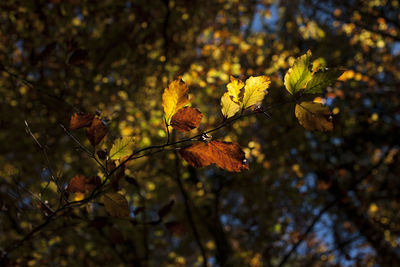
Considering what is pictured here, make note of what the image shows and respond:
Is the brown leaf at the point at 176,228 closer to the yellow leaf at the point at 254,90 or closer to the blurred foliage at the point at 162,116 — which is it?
the blurred foliage at the point at 162,116

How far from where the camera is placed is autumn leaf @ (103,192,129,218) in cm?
102

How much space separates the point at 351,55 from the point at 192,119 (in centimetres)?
1031

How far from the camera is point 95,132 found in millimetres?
994

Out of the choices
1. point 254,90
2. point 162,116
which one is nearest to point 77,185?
point 254,90

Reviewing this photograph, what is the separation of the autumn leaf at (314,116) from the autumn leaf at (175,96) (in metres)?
0.39

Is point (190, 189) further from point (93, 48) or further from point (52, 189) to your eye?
point (52, 189)

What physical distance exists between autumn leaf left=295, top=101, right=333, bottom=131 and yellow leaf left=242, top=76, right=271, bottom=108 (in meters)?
0.13

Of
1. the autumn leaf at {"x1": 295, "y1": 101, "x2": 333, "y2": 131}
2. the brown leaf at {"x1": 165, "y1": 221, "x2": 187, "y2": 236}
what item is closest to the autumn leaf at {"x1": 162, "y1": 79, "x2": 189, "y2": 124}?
the autumn leaf at {"x1": 295, "y1": 101, "x2": 333, "y2": 131}

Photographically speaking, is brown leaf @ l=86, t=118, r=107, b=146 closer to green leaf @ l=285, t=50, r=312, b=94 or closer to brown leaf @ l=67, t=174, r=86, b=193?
brown leaf @ l=67, t=174, r=86, b=193

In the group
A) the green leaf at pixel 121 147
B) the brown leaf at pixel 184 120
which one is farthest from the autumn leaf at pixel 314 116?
the green leaf at pixel 121 147

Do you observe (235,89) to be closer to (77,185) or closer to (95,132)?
(95,132)

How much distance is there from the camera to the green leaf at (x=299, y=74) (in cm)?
81

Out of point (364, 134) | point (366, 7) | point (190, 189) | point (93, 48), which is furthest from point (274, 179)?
point (364, 134)

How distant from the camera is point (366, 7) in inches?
228
